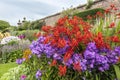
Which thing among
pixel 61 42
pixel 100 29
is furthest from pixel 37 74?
pixel 100 29

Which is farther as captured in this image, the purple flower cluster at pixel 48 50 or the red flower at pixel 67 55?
the purple flower cluster at pixel 48 50

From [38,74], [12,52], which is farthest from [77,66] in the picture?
[12,52]

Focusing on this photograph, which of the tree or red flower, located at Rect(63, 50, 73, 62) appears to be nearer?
red flower, located at Rect(63, 50, 73, 62)

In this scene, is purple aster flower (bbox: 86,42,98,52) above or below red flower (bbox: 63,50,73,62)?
above

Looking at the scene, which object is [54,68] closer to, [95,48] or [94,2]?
[95,48]

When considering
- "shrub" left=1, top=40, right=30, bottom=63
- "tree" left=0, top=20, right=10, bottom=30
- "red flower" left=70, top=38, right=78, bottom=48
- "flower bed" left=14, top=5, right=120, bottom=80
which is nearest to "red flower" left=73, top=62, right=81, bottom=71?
"flower bed" left=14, top=5, right=120, bottom=80

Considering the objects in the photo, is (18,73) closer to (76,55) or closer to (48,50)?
(48,50)

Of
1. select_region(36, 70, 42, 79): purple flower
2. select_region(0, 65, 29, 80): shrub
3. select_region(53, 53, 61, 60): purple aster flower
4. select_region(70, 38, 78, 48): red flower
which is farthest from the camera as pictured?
select_region(0, 65, 29, 80): shrub

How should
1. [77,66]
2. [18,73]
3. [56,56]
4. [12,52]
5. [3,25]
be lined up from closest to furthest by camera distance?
[77,66] < [56,56] < [18,73] < [12,52] < [3,25]

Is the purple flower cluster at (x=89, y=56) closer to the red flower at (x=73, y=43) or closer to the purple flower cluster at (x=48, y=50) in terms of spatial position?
the purple flower cluster at (x=48, y=50)

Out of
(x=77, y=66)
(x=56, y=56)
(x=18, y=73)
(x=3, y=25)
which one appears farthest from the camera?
(x=3, y=25)

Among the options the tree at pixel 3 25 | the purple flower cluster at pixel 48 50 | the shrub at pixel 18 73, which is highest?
the purple flower cluster at pixel 48 50

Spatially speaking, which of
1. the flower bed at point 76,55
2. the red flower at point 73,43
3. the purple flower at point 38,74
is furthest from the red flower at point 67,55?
the purple flower at point 38,74

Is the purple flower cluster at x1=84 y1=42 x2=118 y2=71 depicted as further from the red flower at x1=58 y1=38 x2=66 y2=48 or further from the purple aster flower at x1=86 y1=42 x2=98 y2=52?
the red flower at x1=58 y1=38 x2=66 y2=48
